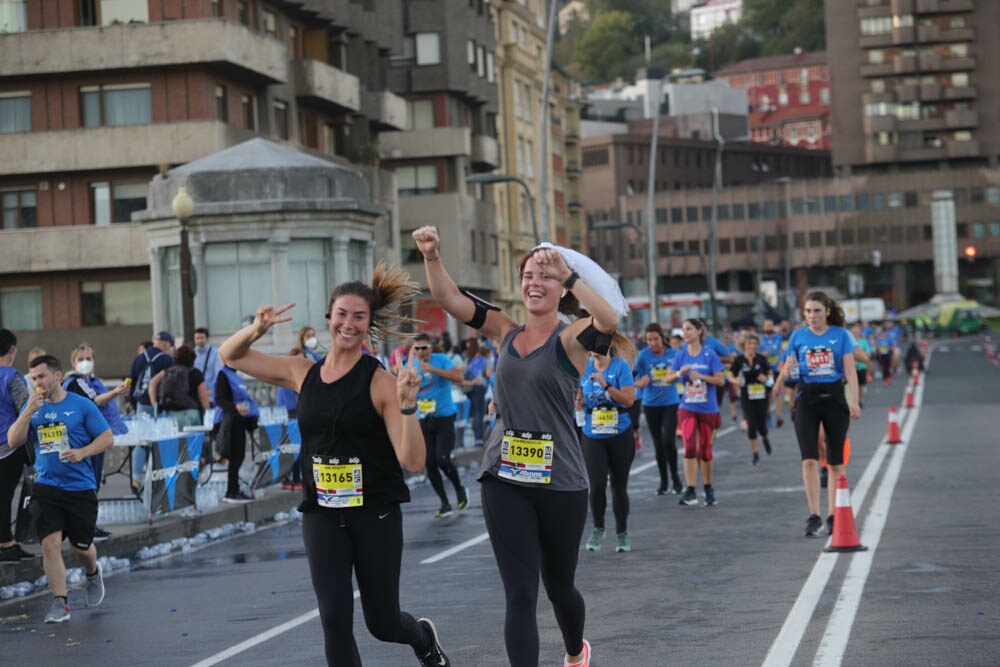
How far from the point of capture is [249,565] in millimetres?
15242

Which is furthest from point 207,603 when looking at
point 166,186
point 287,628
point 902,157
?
point 902,157

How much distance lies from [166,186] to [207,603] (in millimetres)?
25811

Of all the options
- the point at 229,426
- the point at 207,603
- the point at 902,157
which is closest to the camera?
the point at 207,603

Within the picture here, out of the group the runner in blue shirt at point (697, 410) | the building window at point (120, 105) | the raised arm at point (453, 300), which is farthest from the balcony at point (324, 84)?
the raised arm at point (453, 300)

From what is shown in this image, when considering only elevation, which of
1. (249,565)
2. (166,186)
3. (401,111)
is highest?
(401,111)

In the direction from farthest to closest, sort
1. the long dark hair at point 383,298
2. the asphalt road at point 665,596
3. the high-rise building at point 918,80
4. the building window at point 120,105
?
the high-rise building at point 918,80 < the building window at point 120,105 < the asphalt road at point 665,596 < the long dark hair at point 383,298

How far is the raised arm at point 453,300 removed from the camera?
7883mm

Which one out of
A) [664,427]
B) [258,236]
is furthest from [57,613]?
[258,236]

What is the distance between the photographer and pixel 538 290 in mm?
7805

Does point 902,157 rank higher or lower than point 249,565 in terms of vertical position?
higher

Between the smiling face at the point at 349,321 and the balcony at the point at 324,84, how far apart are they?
163ft

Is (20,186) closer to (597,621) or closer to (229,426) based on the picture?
(229,426)

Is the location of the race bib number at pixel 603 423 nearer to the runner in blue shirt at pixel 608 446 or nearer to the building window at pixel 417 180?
the runner in blue shirt at pixel 608 446

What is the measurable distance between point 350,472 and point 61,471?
5526mm
